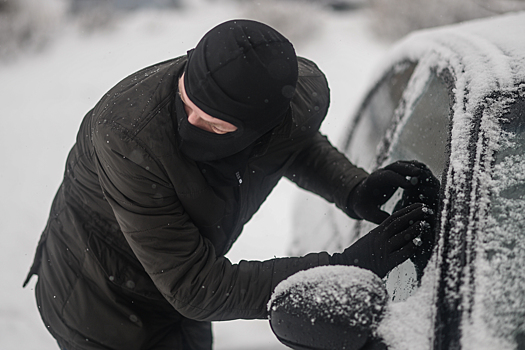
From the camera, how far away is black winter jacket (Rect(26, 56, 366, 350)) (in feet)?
3.93

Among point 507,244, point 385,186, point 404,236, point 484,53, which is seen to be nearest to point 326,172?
point 385,186

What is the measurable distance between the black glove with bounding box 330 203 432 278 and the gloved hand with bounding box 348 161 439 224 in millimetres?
137

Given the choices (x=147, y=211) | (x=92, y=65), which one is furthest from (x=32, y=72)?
(x=147, y=211)

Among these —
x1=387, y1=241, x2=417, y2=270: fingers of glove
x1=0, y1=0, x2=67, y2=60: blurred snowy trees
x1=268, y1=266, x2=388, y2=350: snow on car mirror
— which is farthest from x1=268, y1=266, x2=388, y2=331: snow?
x1=0, y1=0, x2=67, y2=60: blurred snowy trees

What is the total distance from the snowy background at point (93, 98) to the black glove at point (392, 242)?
1310 mm

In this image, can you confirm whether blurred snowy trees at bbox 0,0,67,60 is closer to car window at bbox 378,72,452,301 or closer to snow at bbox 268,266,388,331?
car window at bbox 378,72,452,301

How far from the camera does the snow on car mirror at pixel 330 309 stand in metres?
1.03

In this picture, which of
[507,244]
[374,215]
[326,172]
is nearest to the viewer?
[507,244]

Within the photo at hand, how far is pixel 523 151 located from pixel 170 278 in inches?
38.9

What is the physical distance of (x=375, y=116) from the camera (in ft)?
7.81

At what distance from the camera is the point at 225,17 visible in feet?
23.9

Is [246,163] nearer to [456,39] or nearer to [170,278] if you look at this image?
[170,278]

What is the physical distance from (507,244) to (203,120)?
2.61 feet

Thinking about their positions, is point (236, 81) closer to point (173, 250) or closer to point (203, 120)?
point (203, 120)
